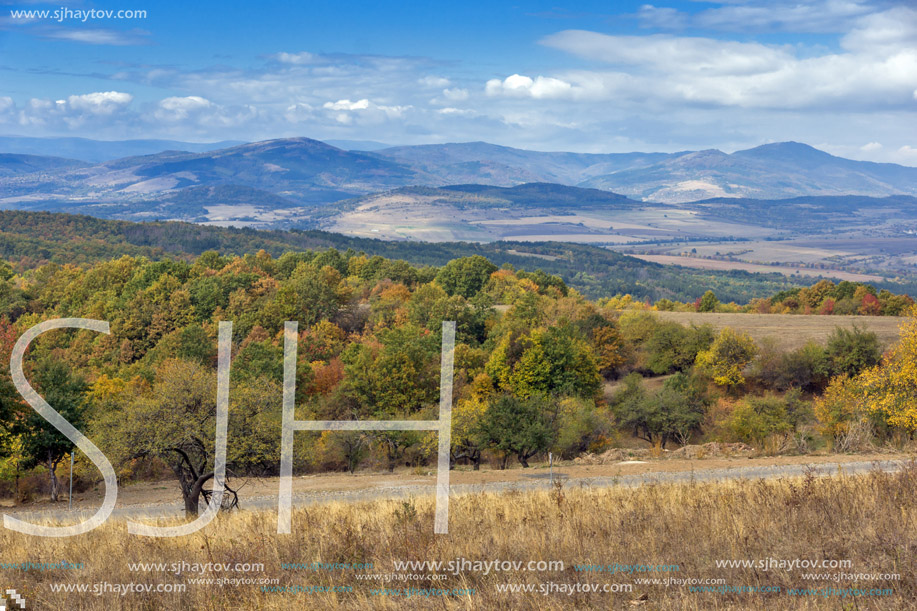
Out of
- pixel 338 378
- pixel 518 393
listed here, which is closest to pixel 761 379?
pixel 518 393

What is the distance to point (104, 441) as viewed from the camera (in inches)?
723

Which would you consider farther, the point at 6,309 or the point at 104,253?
the point at 104,253

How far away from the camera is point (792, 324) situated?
6969 centimetres

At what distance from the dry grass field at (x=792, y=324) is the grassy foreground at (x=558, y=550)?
55.4 meters

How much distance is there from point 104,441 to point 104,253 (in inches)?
6376

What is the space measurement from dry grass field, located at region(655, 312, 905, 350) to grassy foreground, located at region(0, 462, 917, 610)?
55.4m

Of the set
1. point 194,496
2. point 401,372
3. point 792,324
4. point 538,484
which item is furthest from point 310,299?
point 194,496

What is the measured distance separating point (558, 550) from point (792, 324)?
227 ft

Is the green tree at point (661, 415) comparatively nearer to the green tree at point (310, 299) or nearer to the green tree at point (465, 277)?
the green tree at point (310, 299)

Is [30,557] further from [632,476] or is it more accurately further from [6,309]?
[6,309]

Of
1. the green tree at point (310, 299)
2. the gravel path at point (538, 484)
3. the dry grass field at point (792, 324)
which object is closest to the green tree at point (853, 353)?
the dry grass field at point (792, 324)

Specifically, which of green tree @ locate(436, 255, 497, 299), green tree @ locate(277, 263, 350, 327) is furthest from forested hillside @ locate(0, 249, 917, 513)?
green tree @ locate(436, 255, 497, 299)

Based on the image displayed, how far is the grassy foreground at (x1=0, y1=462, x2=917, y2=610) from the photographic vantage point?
698 centimetres

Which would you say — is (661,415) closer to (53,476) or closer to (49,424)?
(53,476)
